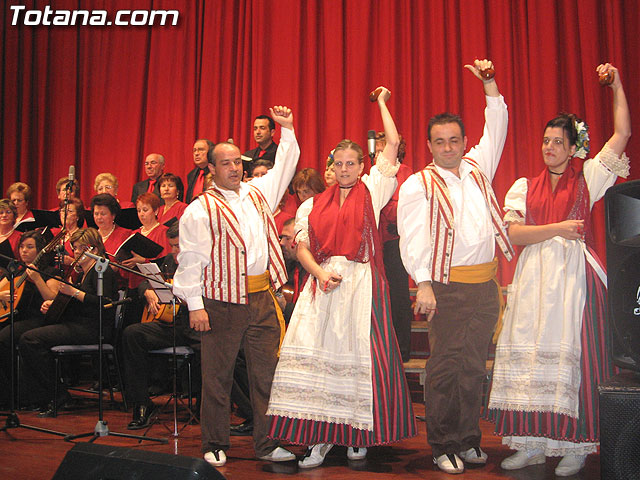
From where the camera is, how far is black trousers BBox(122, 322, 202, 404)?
14.3 feet

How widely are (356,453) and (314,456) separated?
0.21 metres

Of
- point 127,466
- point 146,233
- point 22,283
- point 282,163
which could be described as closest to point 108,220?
point 146,233

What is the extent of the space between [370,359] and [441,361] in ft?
1.04

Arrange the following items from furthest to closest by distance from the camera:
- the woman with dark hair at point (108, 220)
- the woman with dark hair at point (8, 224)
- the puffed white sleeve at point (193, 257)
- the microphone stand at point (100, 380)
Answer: the woman with dark hair at point (8, 224), the woman with dark hair at point (108, 220), the microphone stand at point (100, 380), the puffed white sleeve at point (193, 257)

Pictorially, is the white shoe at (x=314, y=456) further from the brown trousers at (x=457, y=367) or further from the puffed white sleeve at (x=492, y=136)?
the puffed white sleeve at (x=492, y=136)

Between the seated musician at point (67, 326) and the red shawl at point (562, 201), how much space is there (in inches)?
114

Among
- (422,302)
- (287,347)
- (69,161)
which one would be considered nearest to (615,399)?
(422,302)

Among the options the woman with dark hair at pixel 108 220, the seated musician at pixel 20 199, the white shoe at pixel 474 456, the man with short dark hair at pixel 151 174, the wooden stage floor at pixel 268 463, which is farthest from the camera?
the man with short dark hair at pixel 151 174

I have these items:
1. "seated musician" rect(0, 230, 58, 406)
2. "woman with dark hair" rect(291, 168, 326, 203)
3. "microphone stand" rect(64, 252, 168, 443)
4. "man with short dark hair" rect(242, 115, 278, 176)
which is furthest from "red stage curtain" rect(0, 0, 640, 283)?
"microphone stand" rect(64, 252, 168, 443)

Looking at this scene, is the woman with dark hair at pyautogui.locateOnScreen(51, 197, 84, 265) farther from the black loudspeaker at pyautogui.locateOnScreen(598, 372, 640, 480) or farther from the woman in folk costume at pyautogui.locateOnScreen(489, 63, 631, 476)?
the black loudspeaker at pyautogui.locateOnScreen(598, 372, 640, 480)

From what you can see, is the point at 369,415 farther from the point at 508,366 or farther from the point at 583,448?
the point at 583,448

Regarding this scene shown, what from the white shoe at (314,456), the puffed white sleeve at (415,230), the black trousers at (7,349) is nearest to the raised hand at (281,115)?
the puffed white sleeve at (415,230)

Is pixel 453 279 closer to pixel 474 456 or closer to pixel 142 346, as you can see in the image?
pixel 474 456

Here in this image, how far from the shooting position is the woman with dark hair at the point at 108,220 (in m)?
5.45
